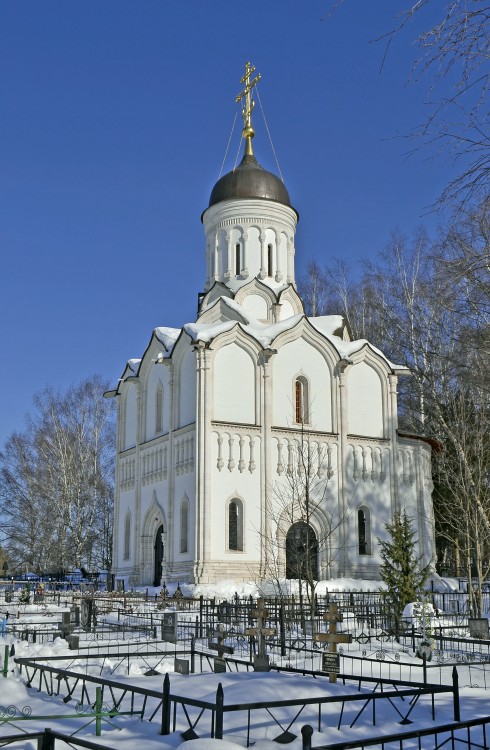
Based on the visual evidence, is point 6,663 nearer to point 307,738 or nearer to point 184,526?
point 307,738

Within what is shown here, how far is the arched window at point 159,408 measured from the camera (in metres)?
30.8

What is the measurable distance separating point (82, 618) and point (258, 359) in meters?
12.1

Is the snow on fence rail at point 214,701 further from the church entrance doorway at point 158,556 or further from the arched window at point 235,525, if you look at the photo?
the church entrance doorway at point 158,556

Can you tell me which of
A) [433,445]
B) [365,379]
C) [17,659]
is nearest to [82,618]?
[17,659]

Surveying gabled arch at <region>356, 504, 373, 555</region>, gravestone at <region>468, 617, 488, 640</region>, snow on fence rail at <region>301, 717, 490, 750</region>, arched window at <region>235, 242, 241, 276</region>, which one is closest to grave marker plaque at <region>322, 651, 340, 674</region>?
snow on fence rail at <region>301, 717, 490, 750</region>

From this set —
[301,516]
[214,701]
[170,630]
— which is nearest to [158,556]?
[301,516]

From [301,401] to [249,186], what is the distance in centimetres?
966

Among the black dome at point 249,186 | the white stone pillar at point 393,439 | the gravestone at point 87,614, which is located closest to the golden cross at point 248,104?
the black dome at point 249,186

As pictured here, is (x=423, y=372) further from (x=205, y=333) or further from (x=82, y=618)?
(x=82, y=618)

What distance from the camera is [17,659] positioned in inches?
450

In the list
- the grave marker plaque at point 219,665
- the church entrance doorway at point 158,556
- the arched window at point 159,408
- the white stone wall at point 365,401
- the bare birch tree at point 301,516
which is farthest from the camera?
the arched window at point 159,408

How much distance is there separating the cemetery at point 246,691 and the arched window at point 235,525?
26.1ft

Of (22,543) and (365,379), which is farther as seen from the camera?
(22,543)

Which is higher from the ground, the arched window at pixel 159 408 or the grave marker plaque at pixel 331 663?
the arched window at pixel 159 408
